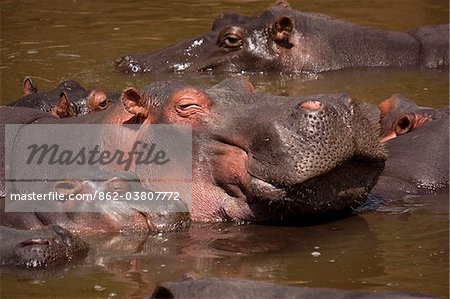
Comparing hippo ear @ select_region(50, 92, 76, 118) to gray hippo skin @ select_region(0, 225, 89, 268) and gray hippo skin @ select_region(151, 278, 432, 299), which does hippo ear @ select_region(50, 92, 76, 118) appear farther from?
gray hippo skin @ select_region(151, 278, 432, 299)

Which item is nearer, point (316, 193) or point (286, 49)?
point (316, 193)

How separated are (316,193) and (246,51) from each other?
5101 mm

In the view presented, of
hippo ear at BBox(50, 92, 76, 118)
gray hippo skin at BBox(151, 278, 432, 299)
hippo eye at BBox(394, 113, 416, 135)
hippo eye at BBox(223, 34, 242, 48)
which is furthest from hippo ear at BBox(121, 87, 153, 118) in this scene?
hippo eye at BBox(223, 34, 242, 48)

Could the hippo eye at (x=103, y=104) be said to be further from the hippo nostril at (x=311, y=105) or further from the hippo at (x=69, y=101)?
the hippo nostril at (x=311, y=105)

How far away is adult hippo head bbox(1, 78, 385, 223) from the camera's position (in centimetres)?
734

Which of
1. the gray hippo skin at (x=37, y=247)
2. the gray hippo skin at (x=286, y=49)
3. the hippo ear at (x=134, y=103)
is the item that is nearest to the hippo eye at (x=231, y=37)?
the gray hippo skin at (x=286, y=49)

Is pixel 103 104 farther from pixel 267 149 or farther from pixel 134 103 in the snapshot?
pixel 267 149

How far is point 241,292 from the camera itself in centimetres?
467

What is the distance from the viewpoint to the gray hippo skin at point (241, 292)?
459cm

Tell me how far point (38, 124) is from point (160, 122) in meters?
1.06

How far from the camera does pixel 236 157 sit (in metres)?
7.63

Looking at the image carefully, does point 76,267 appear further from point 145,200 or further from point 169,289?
point 169,289

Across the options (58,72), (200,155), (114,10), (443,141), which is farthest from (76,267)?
(114,10)

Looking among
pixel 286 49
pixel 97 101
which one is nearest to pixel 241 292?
pixel 97 101
